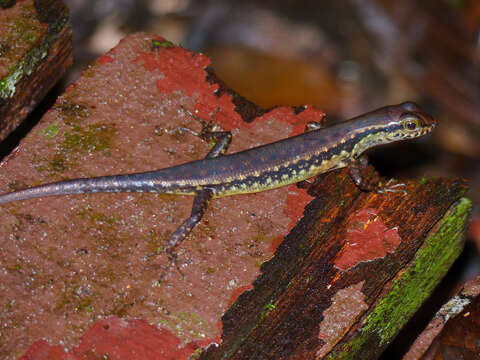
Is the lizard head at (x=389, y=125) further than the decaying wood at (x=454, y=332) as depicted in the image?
Yes

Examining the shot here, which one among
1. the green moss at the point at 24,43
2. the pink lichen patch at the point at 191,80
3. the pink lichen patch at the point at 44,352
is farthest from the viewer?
the pink lichen patch at the point at 191,80

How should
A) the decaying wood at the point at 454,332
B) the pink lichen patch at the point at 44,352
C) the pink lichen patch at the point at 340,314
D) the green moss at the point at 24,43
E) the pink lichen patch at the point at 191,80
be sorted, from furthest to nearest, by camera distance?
the pink lichen patch at the point at 191,80
the green moss at the point at 24,43
the decaying wood at the point at 454,332
the pink lichen patch at the point at 340,314
the pink lichen patch at the point at 44,352

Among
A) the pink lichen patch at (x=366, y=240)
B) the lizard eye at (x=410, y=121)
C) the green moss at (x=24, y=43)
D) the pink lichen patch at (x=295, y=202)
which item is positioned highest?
the green moss at (x=24, y=43)

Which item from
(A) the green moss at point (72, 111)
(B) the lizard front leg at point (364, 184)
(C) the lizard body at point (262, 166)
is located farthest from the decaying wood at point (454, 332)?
(A) the green moss at point (72, 111)

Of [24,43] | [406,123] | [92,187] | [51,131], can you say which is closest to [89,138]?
[51,131]

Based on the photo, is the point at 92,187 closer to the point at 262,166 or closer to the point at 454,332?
the point at 262,166

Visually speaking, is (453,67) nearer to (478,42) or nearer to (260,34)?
(478,42)

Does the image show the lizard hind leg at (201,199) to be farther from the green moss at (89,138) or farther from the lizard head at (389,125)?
the lizard head at (389,125)

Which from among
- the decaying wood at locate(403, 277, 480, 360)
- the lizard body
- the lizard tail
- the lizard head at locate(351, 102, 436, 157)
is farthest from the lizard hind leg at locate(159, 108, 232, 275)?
the decaying wood at locate(403, 277, 480, 360)
